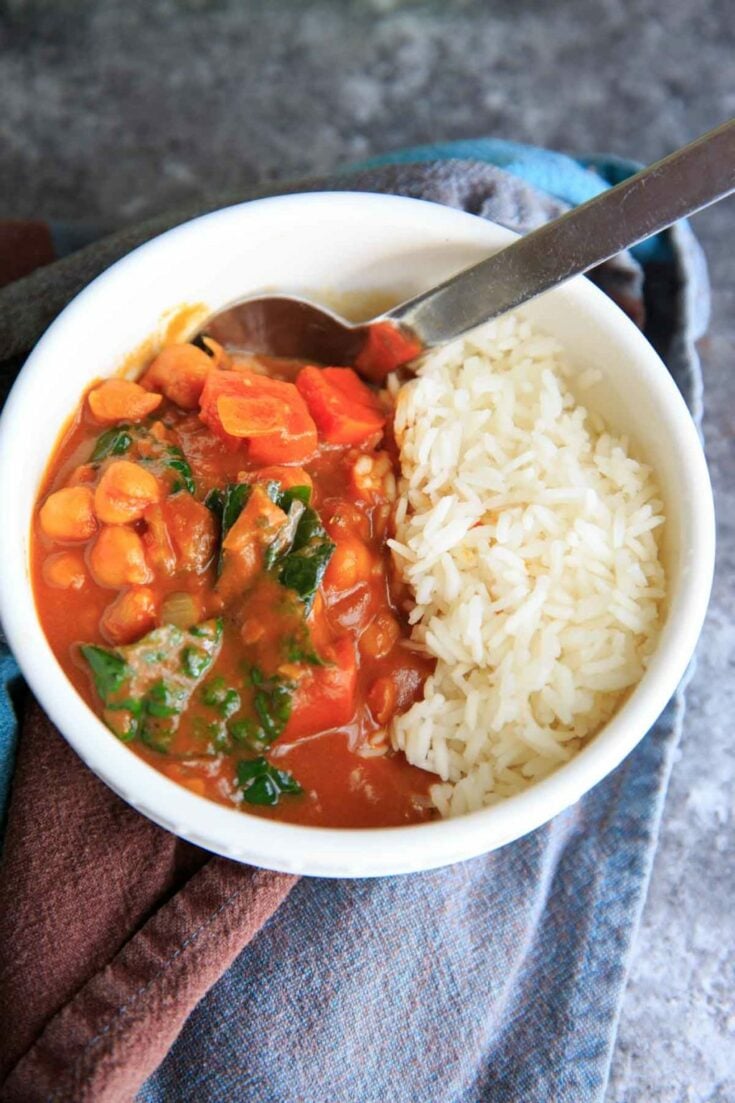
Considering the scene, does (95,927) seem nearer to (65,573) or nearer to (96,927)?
(96,927)

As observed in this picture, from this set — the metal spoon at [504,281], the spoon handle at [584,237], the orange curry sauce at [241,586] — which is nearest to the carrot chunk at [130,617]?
the orange curry sauce at [241,586]

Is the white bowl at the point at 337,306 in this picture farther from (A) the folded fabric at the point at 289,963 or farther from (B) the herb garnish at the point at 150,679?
(A) the folded fabric at the point at 289,963

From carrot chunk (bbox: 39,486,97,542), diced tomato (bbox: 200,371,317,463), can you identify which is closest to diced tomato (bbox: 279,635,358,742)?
diced tomato (bbox: 200,371,317,463)

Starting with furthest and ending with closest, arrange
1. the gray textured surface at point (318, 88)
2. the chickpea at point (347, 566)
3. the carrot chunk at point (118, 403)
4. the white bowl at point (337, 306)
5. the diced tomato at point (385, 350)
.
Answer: the gray textured surface at point (318, 88) < the diced tomato at point (385, 350) < the carrot chunk at point (118, 403) < the chickpea at point (347, 566) < the white bowl at point (337, 306)

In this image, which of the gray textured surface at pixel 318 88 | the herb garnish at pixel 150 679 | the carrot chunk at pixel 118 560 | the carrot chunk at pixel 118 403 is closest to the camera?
the herb garnish at pixel 150 679

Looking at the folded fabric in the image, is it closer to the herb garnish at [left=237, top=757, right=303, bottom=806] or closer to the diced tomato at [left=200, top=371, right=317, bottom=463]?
the herb garnish at [left=237, top=757, right=303, bottom=806]

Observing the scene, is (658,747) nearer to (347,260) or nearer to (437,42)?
(347,260)
